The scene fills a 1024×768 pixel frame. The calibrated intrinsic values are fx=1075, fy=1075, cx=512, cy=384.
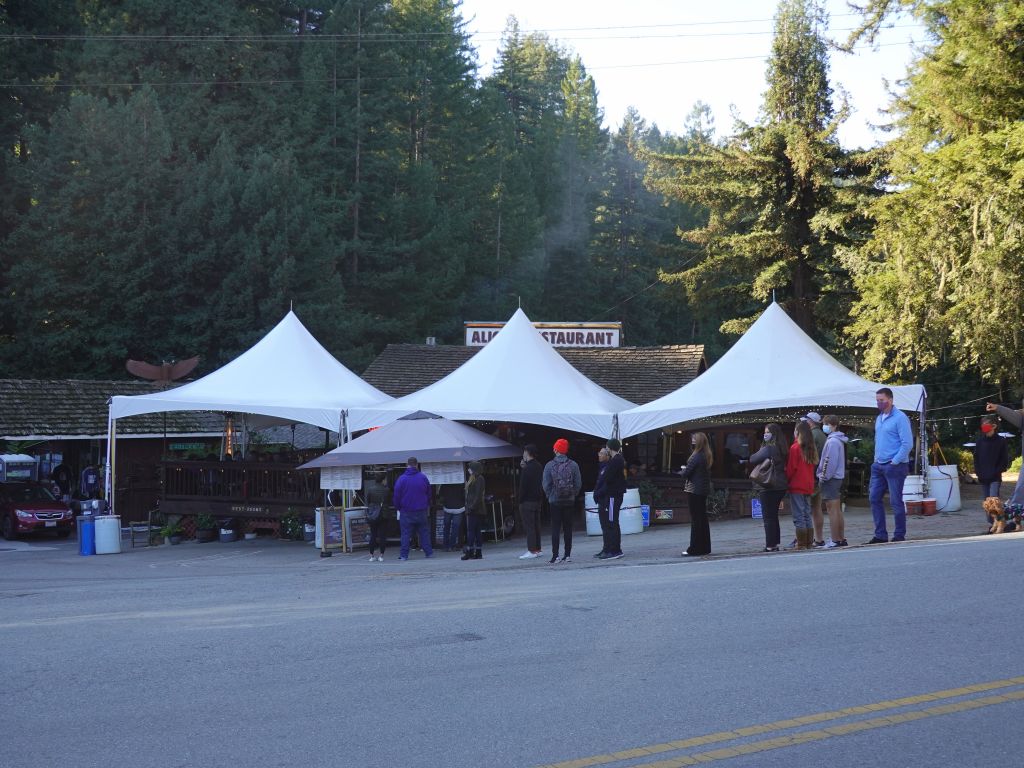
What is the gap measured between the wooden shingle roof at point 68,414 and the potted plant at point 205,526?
6277 mm

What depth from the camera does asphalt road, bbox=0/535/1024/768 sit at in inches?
228

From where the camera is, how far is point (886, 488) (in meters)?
14.2

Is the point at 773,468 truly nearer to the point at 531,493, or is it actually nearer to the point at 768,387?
the point at 531,493

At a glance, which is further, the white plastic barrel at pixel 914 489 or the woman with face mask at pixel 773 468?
the white plastic barrel at pixel 914 489

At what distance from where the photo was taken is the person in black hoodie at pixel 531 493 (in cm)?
1546

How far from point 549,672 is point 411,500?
31.8 ft

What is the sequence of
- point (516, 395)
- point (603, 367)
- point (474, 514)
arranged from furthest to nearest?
point (603, 367) < point (516, 395) < point (474, 514)

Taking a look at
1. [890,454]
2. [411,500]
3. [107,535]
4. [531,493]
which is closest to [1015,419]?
[890,454]

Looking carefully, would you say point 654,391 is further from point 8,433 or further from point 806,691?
point 806,691

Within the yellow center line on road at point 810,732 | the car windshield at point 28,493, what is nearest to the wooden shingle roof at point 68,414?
the car windshield at point 28,493

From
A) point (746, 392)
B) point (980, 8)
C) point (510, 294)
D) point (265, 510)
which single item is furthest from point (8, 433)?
point (510, 294)

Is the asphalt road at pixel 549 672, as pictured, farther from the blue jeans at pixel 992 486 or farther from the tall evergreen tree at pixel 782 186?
the tall evergreen tree at pixel 782 186

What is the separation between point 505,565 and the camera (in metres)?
15.4

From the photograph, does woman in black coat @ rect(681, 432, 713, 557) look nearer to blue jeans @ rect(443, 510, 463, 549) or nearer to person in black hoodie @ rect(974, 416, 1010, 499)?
person in black hoodie @ rect(974, 416, 1010, 499)
